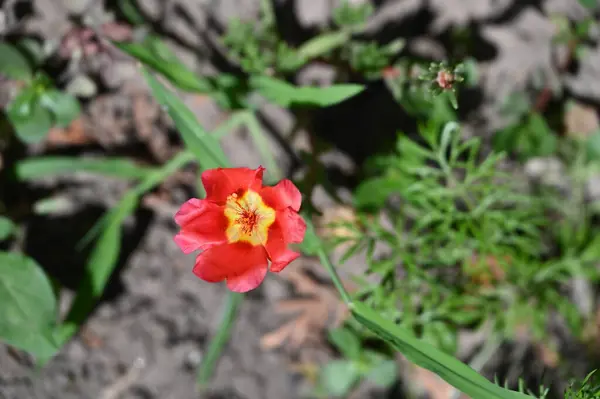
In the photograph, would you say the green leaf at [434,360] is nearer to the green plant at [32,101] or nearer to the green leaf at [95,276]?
the green leaf at [95,276]

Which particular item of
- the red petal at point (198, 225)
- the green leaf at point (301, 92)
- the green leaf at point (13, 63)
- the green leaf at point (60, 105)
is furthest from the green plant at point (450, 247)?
the green leaf at point (13, 63)

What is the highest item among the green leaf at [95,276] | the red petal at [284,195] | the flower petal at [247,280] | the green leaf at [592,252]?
the red petal at [284,195]

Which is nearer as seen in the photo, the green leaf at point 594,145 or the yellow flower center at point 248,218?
the yellow flower center at point 248,218

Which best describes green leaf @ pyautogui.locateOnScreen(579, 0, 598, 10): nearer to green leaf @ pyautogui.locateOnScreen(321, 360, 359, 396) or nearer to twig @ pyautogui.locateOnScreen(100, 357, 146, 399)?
green leaf @ pyautogui.locateOnScreen(321, 360, 359, 396)

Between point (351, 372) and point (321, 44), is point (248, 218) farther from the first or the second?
point (351, 372)

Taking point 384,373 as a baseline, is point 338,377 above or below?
above

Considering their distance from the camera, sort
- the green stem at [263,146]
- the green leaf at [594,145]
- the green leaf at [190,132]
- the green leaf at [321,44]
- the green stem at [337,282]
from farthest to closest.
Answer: the green leaf at [594,145], the green leaf at [321,44], the green stem at [263,146], the green leaf at [190,132], the green stem at [337,282]

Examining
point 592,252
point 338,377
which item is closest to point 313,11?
point 592,252

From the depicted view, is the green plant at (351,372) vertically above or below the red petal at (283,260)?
below
